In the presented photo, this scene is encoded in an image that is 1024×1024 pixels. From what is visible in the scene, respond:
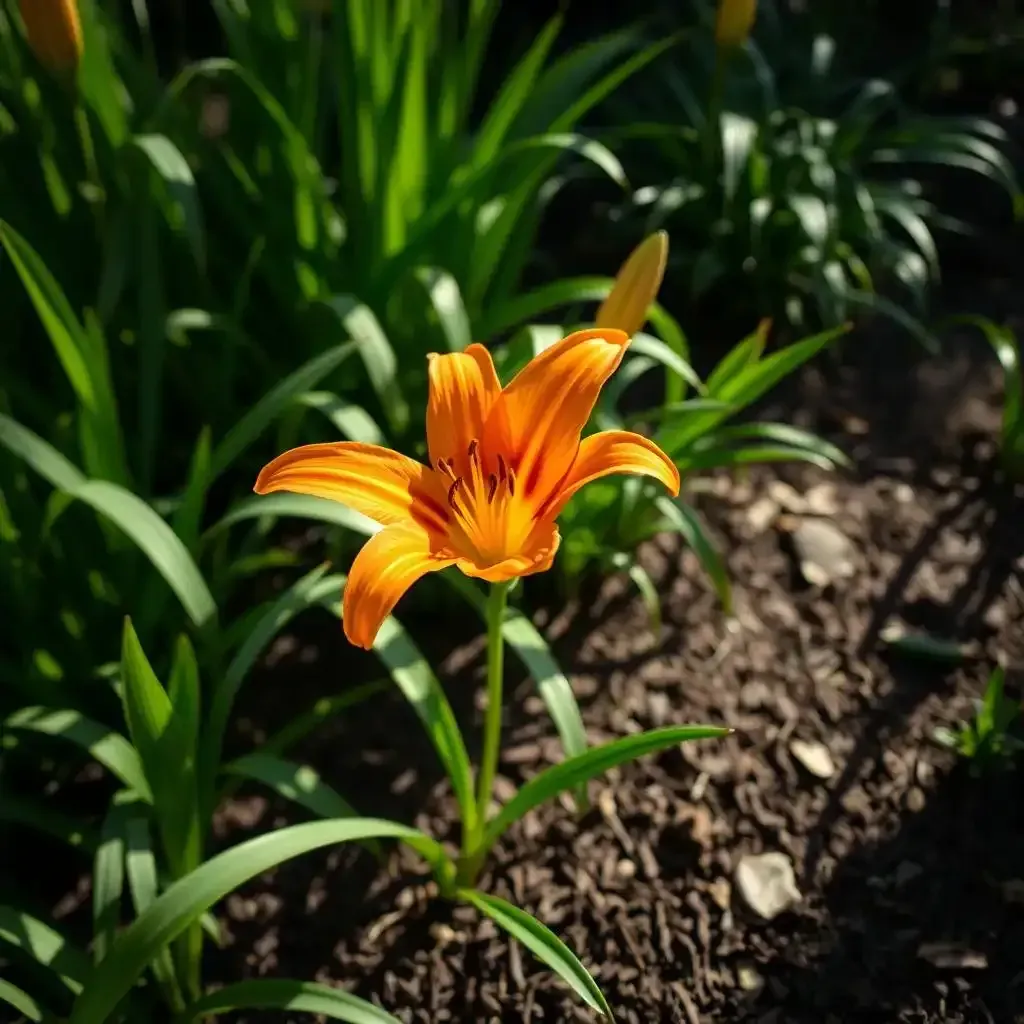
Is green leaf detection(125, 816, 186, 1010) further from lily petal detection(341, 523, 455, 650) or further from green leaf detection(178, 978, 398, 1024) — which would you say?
lily petal detection(341, 523, 455, 650)

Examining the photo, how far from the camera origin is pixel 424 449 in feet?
5.47

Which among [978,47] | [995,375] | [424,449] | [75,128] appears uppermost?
[978,47]

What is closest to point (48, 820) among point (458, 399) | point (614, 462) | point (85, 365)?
point (85, 365)

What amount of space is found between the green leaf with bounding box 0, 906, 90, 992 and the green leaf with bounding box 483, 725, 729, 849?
0.51m

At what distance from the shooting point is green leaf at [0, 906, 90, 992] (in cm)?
117

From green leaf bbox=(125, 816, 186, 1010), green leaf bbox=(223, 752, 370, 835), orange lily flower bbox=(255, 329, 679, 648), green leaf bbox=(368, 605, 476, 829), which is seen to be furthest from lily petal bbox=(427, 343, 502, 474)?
green leaf bbox=(125, 816, 186, 1010)

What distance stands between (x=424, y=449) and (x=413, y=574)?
812mm

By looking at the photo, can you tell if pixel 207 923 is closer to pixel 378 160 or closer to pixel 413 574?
pixel 413 574

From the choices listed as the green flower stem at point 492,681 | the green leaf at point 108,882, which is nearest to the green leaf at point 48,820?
the green leaf at point 108,882

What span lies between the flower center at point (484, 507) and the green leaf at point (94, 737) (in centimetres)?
50

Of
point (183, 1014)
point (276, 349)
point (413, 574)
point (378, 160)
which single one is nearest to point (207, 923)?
point (183, 1014)

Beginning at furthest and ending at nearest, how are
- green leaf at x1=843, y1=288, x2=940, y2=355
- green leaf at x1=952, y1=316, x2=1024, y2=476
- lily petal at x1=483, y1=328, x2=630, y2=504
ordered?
1. green leaf at x1=843, y1=288, x2=940, y2=355
2. green leaf at x1=952, y1=316, x2=1024, y2=476
3. lily petal at x1=483, y1=328, x2=630, y2=504

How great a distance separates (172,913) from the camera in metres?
0.94

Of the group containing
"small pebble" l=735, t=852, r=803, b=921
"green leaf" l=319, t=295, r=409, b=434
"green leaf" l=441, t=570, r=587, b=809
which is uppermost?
"green leaf" l=319, t=295, r=409, b=434
